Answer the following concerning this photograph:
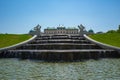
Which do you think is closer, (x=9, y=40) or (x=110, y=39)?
(x=9, y=40)

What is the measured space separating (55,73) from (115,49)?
Result: 10490mm

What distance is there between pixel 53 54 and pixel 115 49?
6300 millimetres

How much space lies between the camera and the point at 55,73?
11.9 m

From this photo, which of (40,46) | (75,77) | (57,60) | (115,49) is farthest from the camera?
(40,46)

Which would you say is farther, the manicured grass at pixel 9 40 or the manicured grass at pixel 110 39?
the manicured grass at pixel 9 40

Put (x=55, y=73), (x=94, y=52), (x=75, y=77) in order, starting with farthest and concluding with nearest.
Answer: (x=94, y=52)
(x=55, y=73)
(x=75, y=77)

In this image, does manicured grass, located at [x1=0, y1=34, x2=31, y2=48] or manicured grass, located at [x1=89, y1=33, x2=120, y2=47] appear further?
manicured grass, located at [x1=0, y1=34, x2=31, y2=48]

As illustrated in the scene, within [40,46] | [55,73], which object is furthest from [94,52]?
[55,73]

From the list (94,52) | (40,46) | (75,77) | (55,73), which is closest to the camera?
(75,77)

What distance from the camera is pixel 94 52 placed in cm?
1917

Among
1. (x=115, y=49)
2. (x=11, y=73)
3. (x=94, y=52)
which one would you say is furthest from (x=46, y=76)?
(x=115, y=49)

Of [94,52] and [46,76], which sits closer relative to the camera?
[46,76]

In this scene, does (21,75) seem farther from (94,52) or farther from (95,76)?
(94,52)

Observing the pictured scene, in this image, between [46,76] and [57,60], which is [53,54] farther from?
[46,76]
